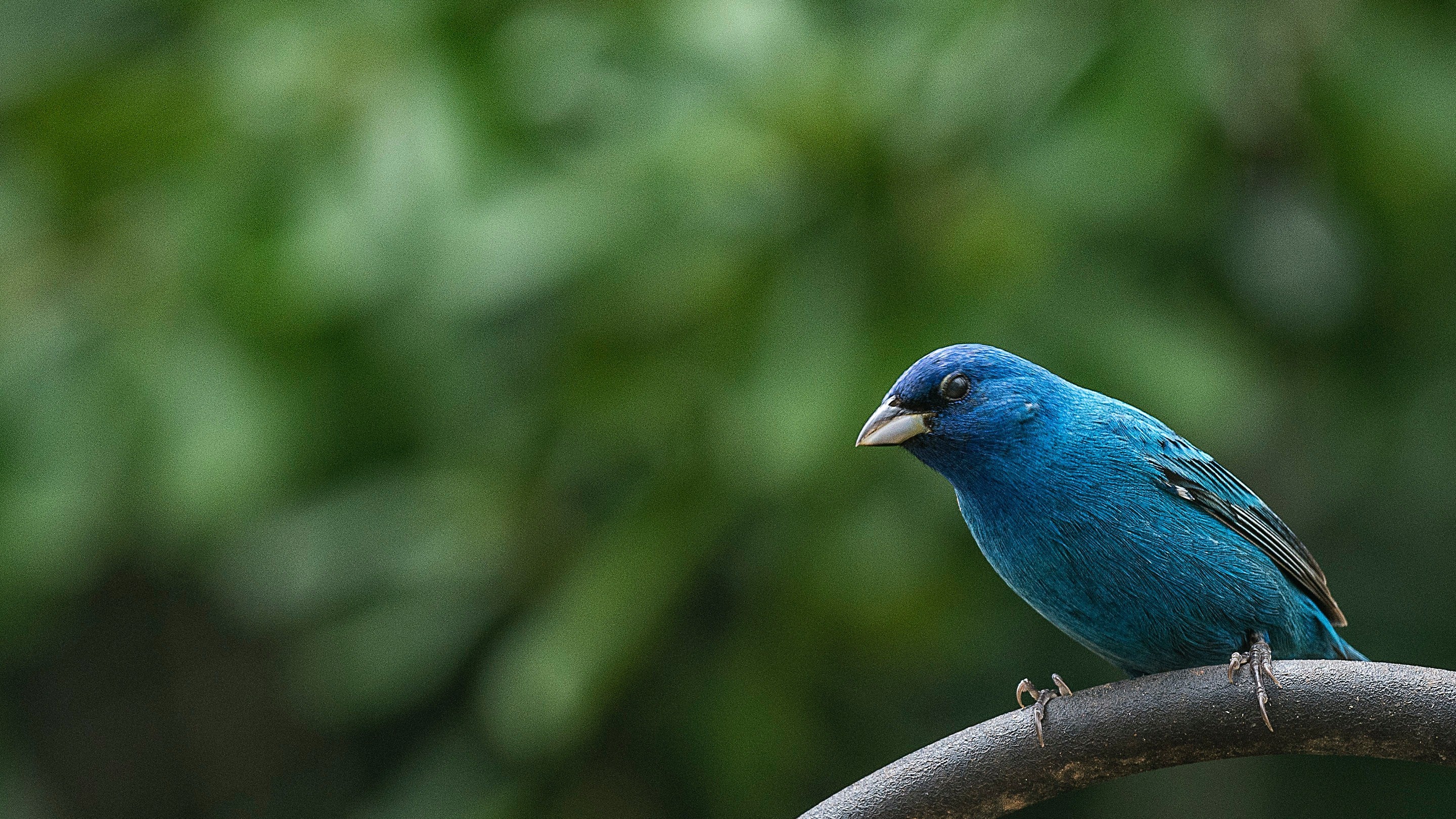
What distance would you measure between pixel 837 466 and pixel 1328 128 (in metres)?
1.54

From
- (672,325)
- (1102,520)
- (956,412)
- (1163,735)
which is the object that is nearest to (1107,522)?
(1102,520)

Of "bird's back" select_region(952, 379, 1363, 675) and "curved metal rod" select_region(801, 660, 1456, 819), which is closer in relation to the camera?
"curved metal rod" select_region(801, 660, 1456, 819)

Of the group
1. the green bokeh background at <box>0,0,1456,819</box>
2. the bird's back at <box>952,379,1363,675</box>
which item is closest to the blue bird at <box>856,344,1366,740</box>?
the bird's back at <box>952,379,1363,675</box>

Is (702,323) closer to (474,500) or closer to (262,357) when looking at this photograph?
(474,500)

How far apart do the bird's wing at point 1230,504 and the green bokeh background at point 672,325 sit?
35.0 inches

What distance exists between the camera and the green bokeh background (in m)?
3.44

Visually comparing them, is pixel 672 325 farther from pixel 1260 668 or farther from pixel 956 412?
pixel 1260 668

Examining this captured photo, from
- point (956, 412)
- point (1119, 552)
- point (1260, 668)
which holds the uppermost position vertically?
point (956, 412)

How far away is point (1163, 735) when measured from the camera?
1683 mm

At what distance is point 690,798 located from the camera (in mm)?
4359

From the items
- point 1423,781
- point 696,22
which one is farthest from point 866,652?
point 1423,781

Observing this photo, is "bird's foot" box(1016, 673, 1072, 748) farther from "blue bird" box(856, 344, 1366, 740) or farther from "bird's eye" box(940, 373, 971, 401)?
"bird's eye" box(940, 373, 971, 401)

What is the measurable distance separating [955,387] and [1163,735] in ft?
2.33

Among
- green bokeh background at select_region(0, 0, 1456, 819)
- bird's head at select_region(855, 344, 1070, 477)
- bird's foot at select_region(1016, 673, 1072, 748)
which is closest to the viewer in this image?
bird's foot at select_region(1016, 673, 1072, 748)
